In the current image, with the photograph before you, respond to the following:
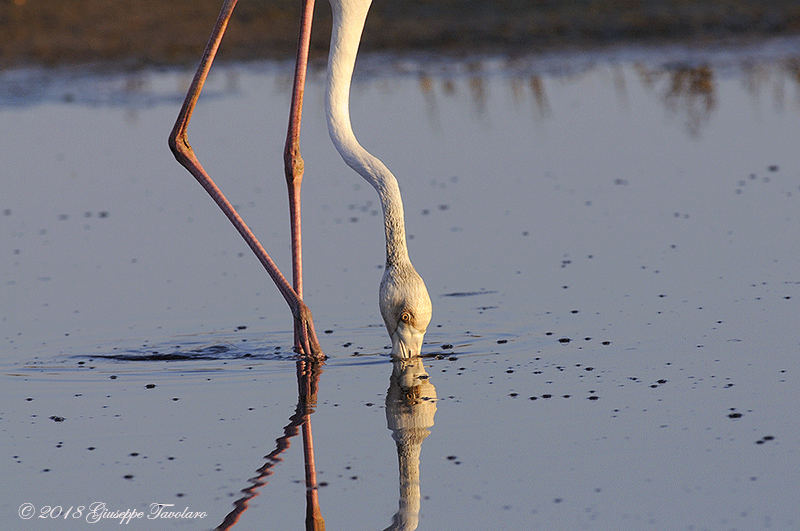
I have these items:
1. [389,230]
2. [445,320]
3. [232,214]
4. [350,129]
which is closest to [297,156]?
[232,214]

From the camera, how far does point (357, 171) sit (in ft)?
21.6

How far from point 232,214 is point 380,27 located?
1465 centimetres

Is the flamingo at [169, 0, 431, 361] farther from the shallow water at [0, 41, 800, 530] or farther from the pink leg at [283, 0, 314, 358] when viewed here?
the shallow water at [0, 41, 800, 530]

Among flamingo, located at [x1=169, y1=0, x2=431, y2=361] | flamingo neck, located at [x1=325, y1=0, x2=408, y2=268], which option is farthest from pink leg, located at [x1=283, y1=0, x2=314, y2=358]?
flamingo neck, located at [x1=325, y1=0, x2=408, y2=268]

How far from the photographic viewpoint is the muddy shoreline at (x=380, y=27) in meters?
20.0

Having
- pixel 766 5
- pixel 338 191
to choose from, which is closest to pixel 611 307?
pixel 338 191

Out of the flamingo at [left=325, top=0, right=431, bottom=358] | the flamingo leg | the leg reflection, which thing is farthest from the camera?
the flamingo leg

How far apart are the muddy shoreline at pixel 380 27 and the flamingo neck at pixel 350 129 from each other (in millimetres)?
12976

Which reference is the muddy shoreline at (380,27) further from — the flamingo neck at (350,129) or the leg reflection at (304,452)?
the leg reflection at (304,452)

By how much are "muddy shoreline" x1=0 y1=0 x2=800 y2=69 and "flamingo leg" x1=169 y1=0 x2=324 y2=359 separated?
12.7 m

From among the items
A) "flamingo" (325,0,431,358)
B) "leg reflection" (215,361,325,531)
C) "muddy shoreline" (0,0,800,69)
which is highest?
"muddy shoreline" (0,0,800,69)

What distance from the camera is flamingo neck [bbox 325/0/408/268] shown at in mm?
6387

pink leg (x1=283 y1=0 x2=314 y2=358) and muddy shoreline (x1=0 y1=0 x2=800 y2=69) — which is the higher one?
muddy shoreline (x1=0 y1=0 x2=800 y2=69)

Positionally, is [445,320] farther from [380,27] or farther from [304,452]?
[380,27]
